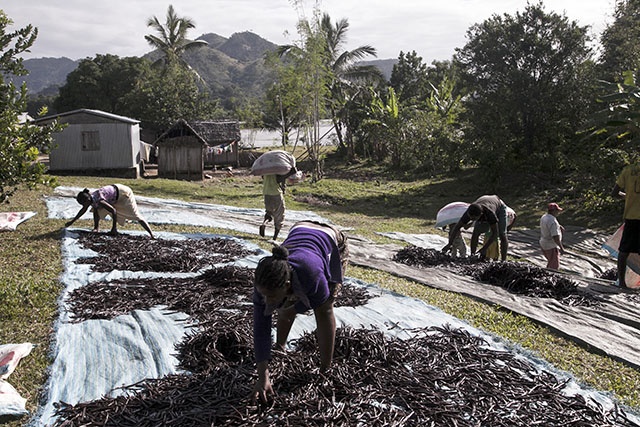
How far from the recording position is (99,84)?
38.6m

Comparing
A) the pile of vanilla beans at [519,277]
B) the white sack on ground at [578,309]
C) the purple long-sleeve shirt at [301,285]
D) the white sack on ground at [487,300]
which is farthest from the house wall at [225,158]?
the purple long-sleeve shirt at [301,285]

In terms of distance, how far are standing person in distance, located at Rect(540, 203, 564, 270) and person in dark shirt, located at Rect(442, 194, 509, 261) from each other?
2.42 ft

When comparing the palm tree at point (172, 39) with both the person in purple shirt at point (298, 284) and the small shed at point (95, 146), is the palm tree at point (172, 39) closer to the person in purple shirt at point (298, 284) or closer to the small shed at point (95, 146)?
the small shed at point (95, 146)

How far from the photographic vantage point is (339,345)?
428 centimetres

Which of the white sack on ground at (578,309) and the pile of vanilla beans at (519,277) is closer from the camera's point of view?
the white sack on ground at (578,309)

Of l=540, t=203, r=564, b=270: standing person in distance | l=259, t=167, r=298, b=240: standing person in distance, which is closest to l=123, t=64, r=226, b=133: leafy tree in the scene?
l=259, t=167, r=298, b=240: standing person in distance

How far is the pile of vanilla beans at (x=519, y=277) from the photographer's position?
655cm

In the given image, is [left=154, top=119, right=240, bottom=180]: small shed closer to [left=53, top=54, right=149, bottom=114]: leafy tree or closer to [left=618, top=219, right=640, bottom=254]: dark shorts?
[left=53, top=54, right=149, bottom=114]: leafy tree

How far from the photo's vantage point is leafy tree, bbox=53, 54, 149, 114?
38062 millimetres

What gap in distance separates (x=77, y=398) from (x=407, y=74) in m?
34.2

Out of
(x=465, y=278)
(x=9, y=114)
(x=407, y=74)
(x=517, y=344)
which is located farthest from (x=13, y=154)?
(x=407, y=74)

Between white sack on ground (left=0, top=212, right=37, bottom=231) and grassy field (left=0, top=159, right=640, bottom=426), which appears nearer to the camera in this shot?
grassy field (left=0, top=159, right=640, bottom=426)

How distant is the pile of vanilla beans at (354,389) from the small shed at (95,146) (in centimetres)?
1974

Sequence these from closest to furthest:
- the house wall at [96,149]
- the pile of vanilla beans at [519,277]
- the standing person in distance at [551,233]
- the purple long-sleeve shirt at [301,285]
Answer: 1. the purple long-sleeve shirt at [301,285]
2. the pile of vanilla beans at [519,277]
3. the standing person in distance at [551,233]
4. the house wall at [96,149]
